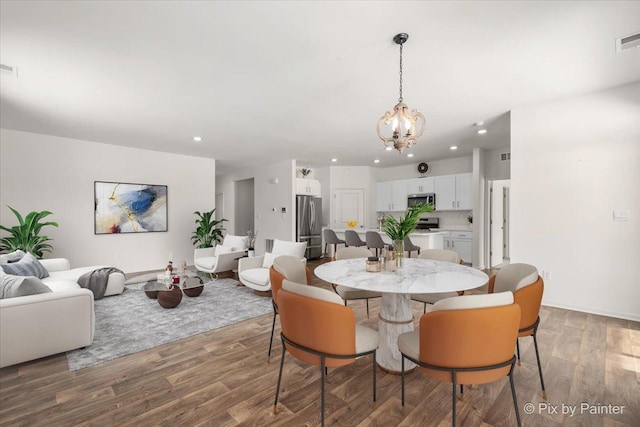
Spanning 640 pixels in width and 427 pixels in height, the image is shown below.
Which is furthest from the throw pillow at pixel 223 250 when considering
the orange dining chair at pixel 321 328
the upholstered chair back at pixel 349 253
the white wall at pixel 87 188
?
the orange dining chair at pixel 321 328

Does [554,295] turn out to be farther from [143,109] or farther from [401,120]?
[143,109]

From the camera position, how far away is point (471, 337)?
53.4 inches

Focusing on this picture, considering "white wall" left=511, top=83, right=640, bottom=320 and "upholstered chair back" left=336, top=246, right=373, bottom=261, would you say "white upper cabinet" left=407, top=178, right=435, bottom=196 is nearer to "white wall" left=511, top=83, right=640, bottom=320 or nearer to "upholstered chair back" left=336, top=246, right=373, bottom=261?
"white wall" left=511, top=83, right=640, bottom=320

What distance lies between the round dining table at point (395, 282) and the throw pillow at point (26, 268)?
3.53m

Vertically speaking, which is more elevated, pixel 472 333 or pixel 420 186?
pixel 420 186

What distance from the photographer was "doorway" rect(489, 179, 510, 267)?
6438 mm

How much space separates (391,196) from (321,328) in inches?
268

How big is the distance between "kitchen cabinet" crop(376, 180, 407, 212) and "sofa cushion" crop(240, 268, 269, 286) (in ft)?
15.5

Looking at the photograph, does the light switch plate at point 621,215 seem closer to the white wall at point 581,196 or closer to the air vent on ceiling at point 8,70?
the white wall at point 581,196

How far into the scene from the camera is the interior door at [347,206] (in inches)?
330

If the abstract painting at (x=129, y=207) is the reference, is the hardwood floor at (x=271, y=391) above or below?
below

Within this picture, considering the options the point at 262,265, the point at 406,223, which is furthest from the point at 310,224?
the point at 406,223

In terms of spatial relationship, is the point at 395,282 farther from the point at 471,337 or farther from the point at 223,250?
the point at 223,250

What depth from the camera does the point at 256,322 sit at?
3.32 meters
